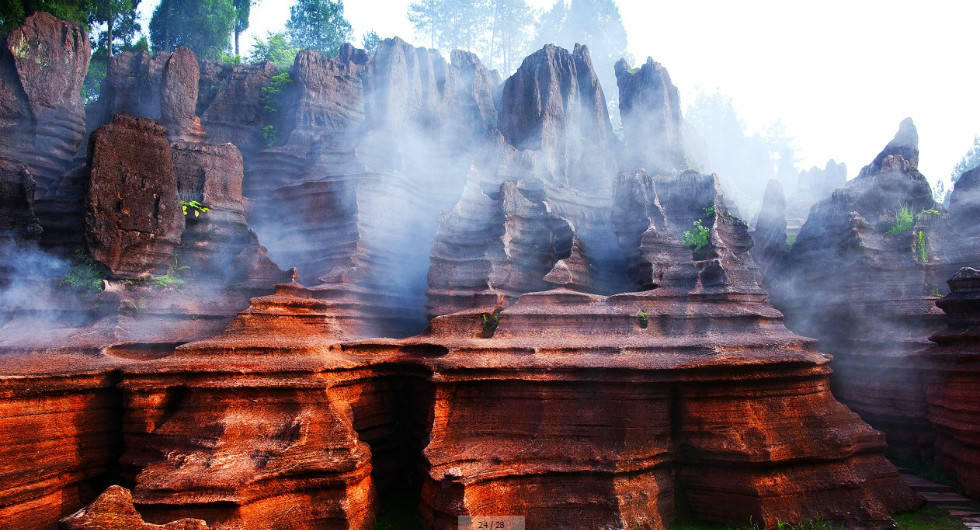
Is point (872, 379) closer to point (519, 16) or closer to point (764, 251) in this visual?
point (764, 251)

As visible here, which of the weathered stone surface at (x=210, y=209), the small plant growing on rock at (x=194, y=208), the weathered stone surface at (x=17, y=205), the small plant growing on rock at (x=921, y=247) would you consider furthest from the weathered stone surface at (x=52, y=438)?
the small plant growing on rock at (x=921, y=247)

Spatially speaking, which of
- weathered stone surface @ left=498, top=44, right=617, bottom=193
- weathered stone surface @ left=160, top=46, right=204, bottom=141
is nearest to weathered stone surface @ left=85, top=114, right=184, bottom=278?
weathered stone surface @ left=160, top=46, right=204, bottom=141

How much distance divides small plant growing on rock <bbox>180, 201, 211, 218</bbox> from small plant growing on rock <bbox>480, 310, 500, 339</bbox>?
971 centimetres

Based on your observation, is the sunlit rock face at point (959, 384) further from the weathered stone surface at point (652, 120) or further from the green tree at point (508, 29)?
the green tree at point (508, 29)

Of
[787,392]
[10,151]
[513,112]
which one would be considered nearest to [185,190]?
[10,151]

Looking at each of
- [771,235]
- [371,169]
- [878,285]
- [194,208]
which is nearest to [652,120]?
[771,235]

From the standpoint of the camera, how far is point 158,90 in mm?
23188

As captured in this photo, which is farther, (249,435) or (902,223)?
(902,223)

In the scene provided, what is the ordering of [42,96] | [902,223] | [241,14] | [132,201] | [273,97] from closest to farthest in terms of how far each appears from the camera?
[132,201] → [902,223] → [42,96] → [273,97] → [241,14]

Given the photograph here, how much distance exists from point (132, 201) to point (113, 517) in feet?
32.9

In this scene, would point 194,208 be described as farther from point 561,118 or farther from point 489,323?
point 561,118

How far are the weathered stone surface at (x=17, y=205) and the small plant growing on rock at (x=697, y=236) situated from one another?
1705 cm

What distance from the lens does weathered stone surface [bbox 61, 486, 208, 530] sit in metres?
6.80

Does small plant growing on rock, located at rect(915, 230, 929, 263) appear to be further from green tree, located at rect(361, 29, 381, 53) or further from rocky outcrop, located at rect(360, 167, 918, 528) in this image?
green tree, located at rect(361, 29, 381, 53)
